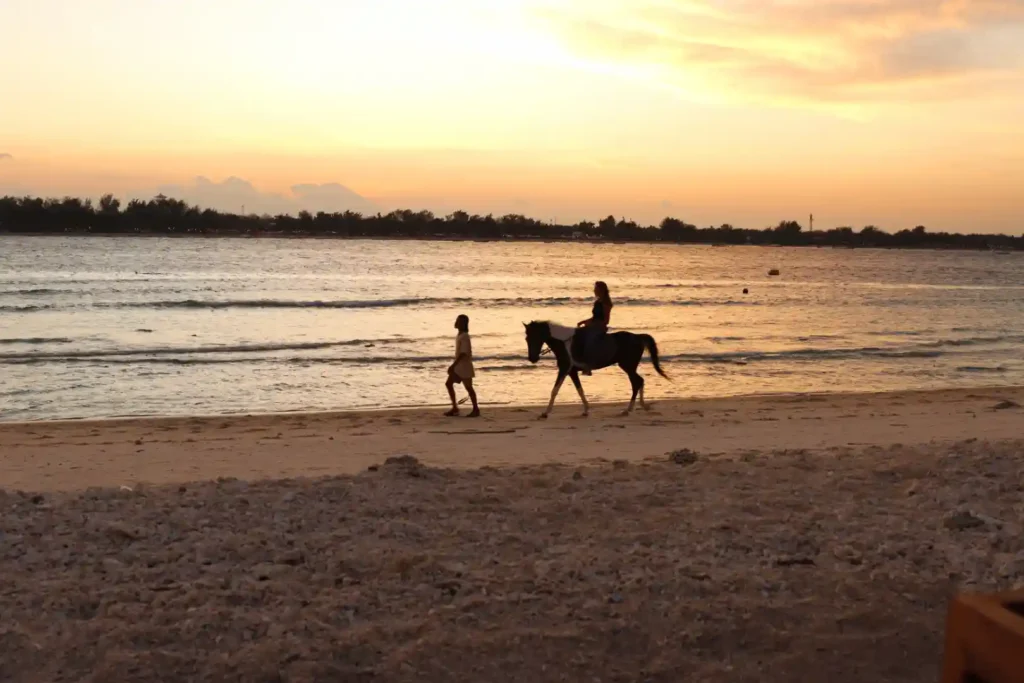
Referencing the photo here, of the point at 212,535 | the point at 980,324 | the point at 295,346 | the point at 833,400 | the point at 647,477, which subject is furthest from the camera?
the point at 980,324

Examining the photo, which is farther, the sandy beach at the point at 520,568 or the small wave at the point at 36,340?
the small wave at the point at 36,340

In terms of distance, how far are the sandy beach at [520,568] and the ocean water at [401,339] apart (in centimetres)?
790

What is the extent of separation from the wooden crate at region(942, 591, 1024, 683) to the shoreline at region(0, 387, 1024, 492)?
7.55 m

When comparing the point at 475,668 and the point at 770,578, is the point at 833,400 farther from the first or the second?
the point at 475,668

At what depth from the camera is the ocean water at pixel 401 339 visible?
17.2 meters

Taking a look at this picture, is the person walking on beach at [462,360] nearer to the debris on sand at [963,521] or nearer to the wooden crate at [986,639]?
the debris on sand at [963,521]

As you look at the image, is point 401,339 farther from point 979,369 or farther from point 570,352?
point 979,369

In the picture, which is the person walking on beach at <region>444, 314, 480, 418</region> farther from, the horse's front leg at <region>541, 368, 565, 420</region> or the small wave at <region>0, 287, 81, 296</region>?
the small wave at <region>0, 287, 81, 296</region>

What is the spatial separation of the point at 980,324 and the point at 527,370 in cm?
2145

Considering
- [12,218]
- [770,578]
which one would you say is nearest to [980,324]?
[770,578]

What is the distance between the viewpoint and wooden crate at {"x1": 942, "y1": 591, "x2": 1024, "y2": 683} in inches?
56.6

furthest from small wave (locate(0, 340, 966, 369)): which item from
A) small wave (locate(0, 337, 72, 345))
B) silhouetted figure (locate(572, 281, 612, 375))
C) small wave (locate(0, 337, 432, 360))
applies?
silhouetted figure (locate(572, 281, 612, 375))

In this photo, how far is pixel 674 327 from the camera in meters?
31.6

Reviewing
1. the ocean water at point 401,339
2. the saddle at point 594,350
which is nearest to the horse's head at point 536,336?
the saddle at point 594,350
